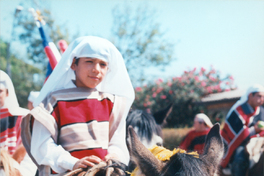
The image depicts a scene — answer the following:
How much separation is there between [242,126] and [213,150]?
10.9 feet

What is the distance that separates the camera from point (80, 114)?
1691 mm

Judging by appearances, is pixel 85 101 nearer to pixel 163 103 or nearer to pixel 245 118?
pixel 245 118

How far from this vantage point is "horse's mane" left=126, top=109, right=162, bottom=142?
2762mm

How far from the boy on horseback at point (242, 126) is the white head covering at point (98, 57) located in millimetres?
2990

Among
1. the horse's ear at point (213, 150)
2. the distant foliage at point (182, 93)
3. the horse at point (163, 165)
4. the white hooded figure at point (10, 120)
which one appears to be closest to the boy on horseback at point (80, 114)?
the horse at point (163, 165)

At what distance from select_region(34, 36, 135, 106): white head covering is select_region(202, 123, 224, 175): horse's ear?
695 mm

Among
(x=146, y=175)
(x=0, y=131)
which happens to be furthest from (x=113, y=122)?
(x=0, y=131)

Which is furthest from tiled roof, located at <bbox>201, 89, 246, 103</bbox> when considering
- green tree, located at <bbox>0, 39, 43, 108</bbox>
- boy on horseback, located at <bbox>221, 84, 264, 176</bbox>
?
green tree, located at <bbox>0, 39, 43, 108</bbox>

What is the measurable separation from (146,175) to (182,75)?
30.1 ft

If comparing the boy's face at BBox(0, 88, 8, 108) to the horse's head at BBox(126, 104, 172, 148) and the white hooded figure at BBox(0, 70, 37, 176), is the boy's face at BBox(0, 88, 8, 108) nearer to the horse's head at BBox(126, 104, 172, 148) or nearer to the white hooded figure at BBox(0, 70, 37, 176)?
the white hooded figure at BBox(0, 70, 37, 176)

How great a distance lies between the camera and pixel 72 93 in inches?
69.6

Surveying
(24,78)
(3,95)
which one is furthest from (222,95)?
(24,78)

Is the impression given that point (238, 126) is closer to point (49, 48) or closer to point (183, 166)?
point (49, 48)

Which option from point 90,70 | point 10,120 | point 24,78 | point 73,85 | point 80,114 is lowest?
point 24,78
